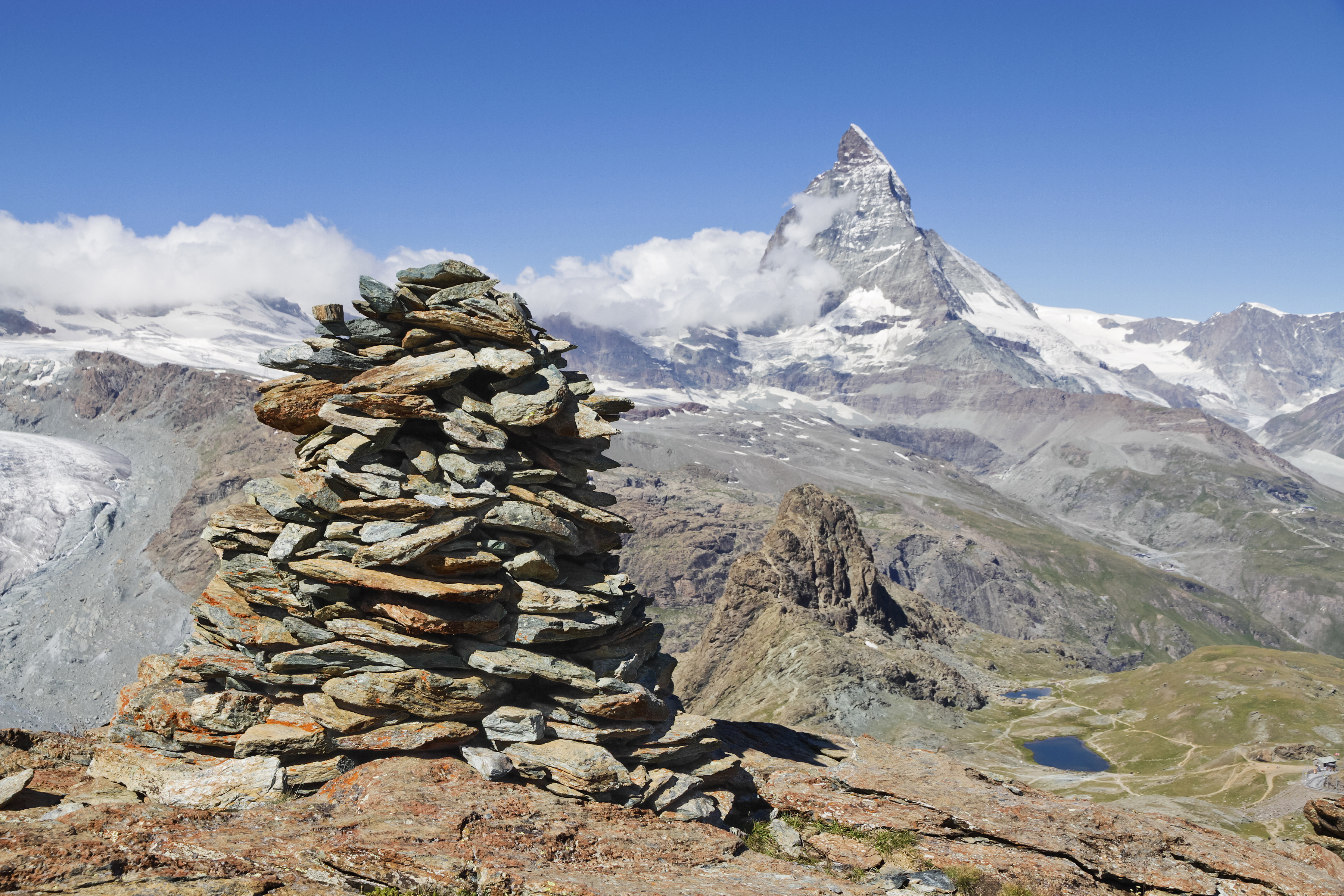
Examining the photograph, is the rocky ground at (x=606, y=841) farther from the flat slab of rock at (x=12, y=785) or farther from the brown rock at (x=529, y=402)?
the brown rock at (x=529, y=402)

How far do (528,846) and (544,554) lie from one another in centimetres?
972

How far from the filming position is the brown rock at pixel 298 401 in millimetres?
28766

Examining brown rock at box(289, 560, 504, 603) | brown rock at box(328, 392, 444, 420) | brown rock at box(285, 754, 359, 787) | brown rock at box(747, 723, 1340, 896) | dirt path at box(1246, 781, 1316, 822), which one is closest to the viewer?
brown rock at box(285, 754, 359, 787)

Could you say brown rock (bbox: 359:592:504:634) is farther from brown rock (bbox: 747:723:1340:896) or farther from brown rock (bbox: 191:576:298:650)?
brown rock (bbox: 747:723:1340:896)

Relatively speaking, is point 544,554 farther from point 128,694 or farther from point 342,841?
point 128,694

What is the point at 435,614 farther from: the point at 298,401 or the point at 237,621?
the point at 298,401

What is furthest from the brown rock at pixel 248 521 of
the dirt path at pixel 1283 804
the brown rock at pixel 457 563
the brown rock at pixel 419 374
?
the dirt path at pixel 1283 804

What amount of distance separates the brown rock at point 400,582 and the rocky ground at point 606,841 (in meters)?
5.03

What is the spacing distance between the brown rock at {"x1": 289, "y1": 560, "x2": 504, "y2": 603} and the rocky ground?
5.03 meters

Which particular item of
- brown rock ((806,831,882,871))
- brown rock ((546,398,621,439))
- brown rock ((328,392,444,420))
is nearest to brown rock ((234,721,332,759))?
brown rock ((328,392,444,420))

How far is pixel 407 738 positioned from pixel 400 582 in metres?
4.74

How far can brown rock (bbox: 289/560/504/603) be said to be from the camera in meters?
23.8

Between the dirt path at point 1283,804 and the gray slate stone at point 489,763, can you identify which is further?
the dirt path at point 1283,804

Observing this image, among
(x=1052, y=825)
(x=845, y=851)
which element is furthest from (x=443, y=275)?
(x=1052, y=825)
